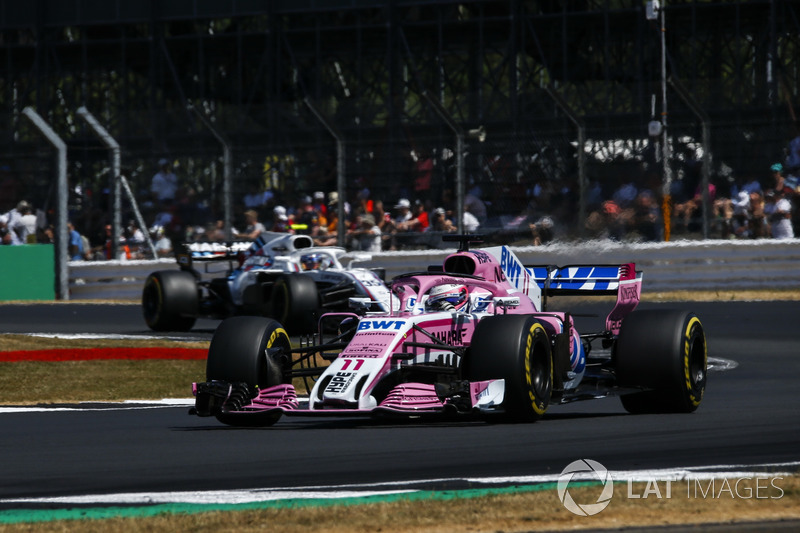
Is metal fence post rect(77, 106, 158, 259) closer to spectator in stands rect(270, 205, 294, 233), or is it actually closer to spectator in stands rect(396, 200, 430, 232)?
spectator in stands rect(270, 205, 294, 233)

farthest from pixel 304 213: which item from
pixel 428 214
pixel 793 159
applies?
pixel 793 159

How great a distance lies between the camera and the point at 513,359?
360 inches

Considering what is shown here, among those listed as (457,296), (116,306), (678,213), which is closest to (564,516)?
(457,296)

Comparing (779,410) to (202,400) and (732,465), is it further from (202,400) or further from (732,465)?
(202,400)

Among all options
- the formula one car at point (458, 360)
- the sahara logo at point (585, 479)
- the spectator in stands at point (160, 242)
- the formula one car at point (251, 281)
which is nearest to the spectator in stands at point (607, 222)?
the formula one car at point (251, 281)

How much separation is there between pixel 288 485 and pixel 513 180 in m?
16.6

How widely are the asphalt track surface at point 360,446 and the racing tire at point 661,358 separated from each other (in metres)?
0.18

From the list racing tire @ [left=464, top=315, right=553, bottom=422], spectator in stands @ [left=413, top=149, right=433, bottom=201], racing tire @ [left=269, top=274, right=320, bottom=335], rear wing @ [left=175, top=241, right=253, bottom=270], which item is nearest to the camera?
racing tire @ [left=464, top=315, right=553, bottom=422]

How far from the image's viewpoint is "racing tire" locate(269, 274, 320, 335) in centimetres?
1733

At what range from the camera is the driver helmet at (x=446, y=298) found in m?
10.6

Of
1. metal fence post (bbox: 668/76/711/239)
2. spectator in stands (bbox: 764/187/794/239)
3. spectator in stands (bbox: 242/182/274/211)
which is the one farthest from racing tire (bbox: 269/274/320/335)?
spectator in stands (bbox: 764/187/794/239)

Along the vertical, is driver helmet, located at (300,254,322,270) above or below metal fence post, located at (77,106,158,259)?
below

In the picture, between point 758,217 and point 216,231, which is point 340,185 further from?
→ point 758,217

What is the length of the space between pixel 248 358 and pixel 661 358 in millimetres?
2898
